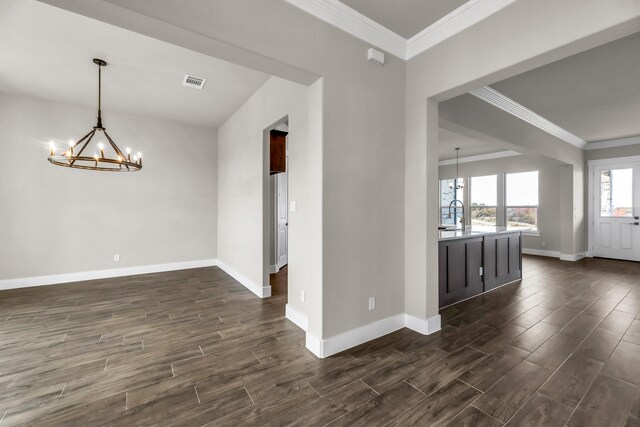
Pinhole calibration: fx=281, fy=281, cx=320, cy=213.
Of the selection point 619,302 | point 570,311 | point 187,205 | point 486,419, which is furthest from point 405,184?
point 187,205

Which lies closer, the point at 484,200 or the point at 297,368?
the point at 297,368

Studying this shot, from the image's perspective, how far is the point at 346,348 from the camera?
2.51m

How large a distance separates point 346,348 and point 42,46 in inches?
176

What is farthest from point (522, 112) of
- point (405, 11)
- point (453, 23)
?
point (405, 11)

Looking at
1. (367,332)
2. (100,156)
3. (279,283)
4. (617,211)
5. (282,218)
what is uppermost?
(100,156)

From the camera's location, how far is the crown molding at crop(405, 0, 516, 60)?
227 cm

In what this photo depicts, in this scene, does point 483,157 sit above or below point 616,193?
above

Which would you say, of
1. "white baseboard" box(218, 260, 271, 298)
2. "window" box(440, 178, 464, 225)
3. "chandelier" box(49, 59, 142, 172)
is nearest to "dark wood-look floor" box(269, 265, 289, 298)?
"white baseboard" box(218, 260, 271, 298)

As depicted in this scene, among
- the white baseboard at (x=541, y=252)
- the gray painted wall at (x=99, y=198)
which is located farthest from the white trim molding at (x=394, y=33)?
the white baseboard at (x=541, y=252)

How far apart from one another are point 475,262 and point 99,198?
20.9 feet

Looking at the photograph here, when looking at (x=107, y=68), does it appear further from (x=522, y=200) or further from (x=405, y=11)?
(x=522, y=200)

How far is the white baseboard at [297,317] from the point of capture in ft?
9.72

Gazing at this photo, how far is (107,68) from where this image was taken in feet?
11.6

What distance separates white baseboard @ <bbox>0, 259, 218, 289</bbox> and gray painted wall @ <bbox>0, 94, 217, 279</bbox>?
0.08m
